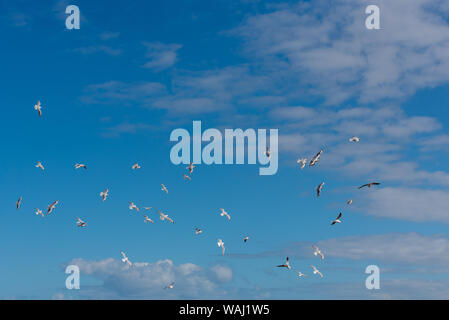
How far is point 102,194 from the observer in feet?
444
